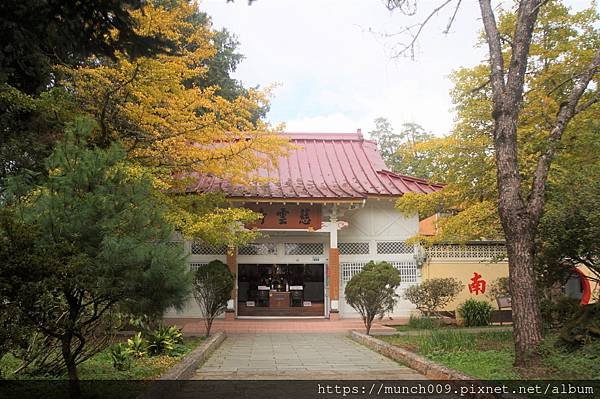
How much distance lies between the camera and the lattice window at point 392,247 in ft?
60.0

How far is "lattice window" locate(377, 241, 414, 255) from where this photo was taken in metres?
18.3

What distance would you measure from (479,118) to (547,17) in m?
2.70

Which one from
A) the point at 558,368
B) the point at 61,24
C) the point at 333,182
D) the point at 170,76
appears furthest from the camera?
the point at 333,182

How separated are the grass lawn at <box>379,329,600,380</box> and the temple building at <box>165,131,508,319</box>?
7.60 meters

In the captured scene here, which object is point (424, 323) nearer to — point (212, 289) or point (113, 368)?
point (212, 289)

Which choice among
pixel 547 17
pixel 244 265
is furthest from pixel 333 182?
pixel 547 17

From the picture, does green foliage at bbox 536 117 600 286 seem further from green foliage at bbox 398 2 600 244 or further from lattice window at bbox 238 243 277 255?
lattice window at bbox 238 243 277 255

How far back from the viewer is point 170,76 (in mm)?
10031

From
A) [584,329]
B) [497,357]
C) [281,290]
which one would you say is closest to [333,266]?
[281,290]

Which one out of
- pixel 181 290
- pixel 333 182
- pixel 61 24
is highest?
pixel 333 182

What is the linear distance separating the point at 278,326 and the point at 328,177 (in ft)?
18.5

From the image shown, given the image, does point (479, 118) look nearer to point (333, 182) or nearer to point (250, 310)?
point (333, 182)

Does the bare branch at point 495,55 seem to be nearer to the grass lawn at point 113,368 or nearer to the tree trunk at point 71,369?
the grass lawn at point 113,368

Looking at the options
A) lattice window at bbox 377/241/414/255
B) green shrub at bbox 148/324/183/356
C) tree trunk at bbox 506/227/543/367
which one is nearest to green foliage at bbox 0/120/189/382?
green shrub at bbox 148/324/183/356
